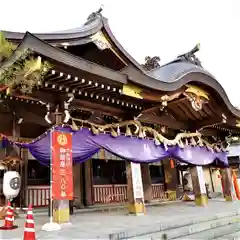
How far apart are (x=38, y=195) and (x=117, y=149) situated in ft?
11.3

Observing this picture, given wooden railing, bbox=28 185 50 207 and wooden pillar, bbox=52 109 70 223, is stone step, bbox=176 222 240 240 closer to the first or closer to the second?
wooden pillar, bbox=52 109 70 223

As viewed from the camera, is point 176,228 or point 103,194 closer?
point 176,228

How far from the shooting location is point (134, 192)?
7930mm

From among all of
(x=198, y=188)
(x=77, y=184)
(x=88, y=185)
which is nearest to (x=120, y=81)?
(x=77, y=184)

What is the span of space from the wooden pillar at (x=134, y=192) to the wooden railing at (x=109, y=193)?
10.3 ft

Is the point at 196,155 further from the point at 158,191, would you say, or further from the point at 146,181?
the point at 158,191

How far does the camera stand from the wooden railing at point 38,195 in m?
8.96

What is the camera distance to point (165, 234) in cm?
527

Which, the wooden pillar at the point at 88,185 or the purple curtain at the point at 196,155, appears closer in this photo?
the purple curtain at the point at 196,155

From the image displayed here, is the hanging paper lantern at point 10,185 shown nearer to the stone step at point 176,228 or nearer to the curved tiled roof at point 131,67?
the curved tiled roof at point 131,67

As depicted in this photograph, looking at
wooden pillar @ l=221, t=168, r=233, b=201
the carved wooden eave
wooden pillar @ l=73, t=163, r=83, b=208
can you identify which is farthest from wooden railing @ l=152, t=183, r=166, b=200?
wooden pillar @ l=73, t=163, r=83, b=208

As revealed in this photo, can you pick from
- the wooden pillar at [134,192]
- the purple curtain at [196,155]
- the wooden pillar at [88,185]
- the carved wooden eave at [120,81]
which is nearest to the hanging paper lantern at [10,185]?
the carved wooden eave at [120,81]

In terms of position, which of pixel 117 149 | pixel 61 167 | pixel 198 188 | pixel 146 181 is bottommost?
pixel 198 188

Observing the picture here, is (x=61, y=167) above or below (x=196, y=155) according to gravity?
below
